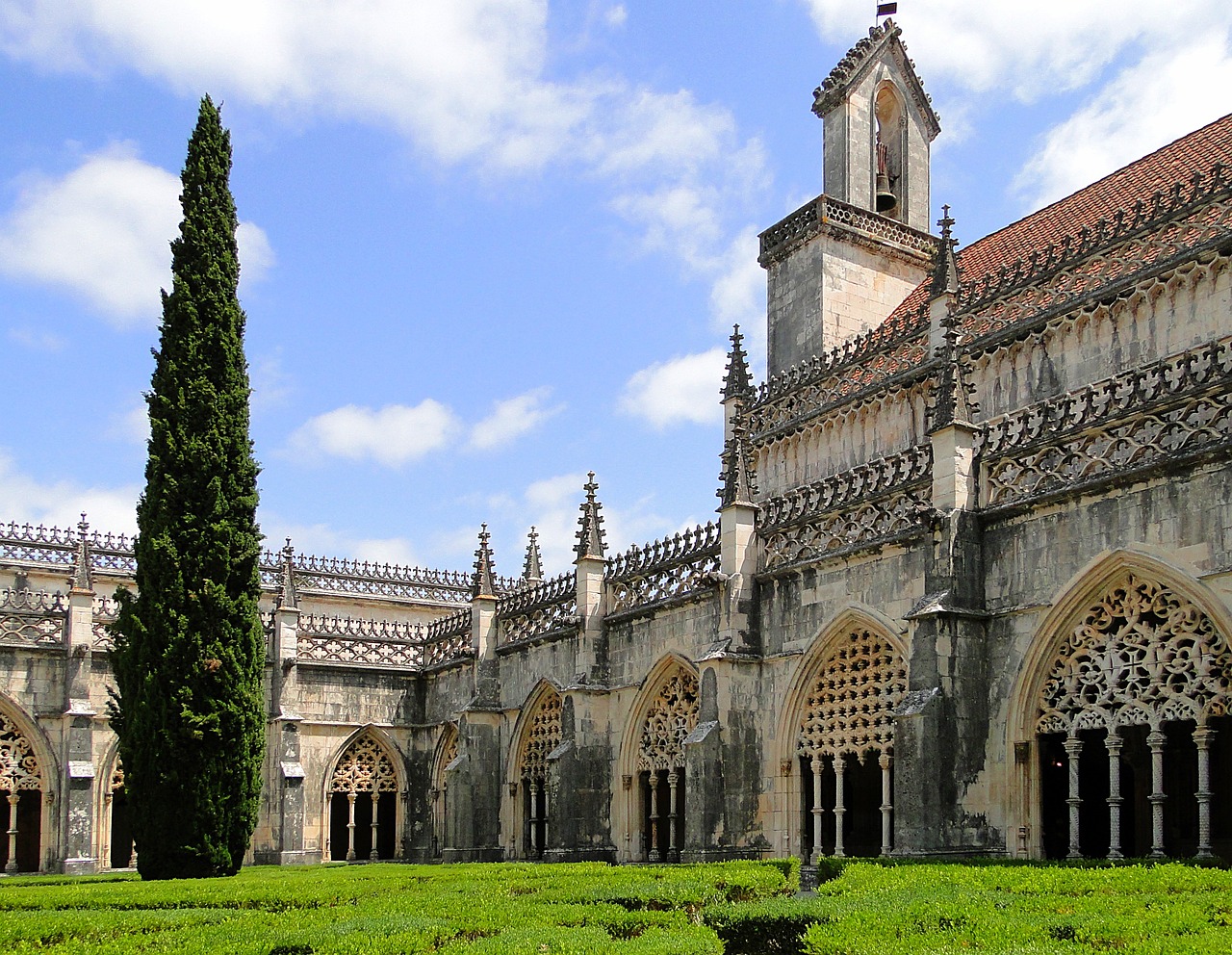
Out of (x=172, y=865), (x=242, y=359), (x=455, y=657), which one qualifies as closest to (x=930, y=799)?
(x=172, y=865)

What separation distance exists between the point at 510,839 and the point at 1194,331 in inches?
621

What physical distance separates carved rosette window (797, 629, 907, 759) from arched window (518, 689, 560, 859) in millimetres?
7537

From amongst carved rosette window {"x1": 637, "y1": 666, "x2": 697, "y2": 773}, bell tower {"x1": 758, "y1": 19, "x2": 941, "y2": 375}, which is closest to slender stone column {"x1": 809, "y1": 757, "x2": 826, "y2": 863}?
carved rosette window {"x1": 637, "y1": 666, "x2": 697, "y2": 773}

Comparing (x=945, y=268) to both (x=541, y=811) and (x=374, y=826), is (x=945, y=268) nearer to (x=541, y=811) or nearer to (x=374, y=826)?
(x=541, y=811)

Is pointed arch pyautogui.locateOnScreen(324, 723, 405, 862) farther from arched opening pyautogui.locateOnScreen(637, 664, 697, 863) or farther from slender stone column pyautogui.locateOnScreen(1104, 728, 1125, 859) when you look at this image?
slender stone column pyautogui.locateOnScreen(1104, 728, 1125, 859)

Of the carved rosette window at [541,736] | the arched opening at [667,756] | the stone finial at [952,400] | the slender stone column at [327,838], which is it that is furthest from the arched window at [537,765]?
the stone finial at [952,400]

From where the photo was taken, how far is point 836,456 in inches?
922

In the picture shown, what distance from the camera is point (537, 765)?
26.2 m

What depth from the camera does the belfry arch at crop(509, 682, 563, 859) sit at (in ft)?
84.3

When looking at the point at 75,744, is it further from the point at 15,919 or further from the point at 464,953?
the point at 464,953

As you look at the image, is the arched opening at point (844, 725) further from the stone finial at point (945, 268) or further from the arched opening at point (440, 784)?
the arched opening at point (440, 784)

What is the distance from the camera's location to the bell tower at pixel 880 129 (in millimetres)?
27859

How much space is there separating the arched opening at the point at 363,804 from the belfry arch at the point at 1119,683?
1696 cm

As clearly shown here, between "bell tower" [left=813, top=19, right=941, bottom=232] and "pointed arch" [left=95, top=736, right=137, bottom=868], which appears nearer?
"pointed arch" [left=95, top=736, right=137, bottom=868]
